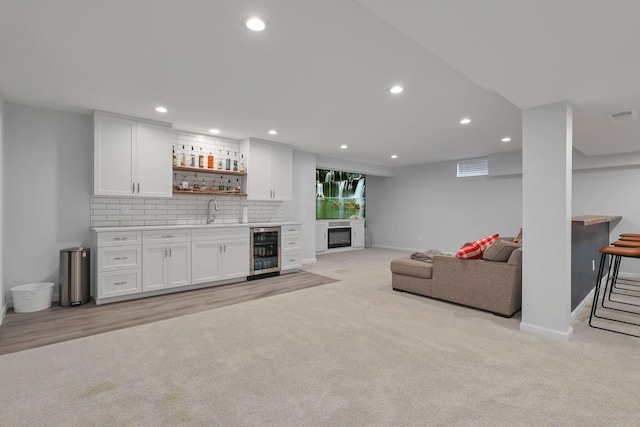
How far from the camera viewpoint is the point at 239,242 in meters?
5.06

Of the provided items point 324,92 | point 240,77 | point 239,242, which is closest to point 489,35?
point 324,92

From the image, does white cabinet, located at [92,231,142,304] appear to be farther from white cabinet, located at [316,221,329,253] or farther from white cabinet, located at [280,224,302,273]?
white cabinet, located at [316,221,329,253]

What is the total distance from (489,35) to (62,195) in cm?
Answer: 502

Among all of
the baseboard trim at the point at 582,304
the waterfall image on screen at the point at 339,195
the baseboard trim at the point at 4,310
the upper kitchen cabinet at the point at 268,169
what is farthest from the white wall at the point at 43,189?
the baseboard trim at the point at 582,304

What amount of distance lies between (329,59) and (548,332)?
3.19 metres

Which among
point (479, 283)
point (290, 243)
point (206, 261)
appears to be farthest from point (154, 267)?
point (479, 283)

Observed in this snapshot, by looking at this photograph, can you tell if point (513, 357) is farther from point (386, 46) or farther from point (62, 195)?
point (62, 195)

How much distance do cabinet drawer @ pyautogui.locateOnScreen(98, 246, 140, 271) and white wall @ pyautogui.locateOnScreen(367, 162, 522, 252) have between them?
7062 millimetres

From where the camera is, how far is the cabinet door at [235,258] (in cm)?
489

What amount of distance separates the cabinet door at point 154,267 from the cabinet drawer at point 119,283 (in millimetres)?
83

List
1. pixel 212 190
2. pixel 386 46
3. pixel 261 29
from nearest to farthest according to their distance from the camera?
pixel 261 29, pixel 386 46, pixel 212 190

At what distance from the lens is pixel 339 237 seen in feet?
29.7

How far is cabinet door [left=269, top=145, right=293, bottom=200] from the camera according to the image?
231 inches

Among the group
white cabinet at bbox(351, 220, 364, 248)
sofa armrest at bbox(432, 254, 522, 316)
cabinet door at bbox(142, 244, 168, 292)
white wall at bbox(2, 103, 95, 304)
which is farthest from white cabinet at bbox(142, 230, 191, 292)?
white cabinet at bbox(351, 220, 364, 248)
